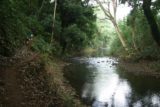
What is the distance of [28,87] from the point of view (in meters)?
11.3

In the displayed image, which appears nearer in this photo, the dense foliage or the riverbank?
the riverbank

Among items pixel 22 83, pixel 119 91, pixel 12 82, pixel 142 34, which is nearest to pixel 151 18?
pixel 142 34

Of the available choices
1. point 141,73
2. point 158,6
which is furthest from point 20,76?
point 158,6

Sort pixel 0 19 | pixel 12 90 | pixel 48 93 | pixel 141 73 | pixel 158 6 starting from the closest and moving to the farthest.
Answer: pixel 12 90 → pixel 48 93 → pixel 0 19 → pixel 141 73 → pixel 158 6

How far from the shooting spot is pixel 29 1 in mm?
29344

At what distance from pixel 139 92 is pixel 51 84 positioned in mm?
4924

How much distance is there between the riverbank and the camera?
32.3 feet

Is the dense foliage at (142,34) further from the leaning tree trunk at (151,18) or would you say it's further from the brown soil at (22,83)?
the brown soil at (22,83)

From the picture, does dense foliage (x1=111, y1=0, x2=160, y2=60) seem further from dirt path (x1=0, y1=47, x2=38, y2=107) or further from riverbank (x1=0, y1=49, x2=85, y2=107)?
riverbank (x1=0, y1=49, x2=85, y2=107)

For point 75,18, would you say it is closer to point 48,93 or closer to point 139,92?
point 139,92

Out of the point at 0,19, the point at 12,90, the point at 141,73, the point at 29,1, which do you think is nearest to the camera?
the point at 12,90

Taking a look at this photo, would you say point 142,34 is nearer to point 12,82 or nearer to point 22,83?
point 22,83

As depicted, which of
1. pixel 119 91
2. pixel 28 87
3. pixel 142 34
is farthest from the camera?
pixel 142 34

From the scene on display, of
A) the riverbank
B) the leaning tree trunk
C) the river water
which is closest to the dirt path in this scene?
the riverbank
